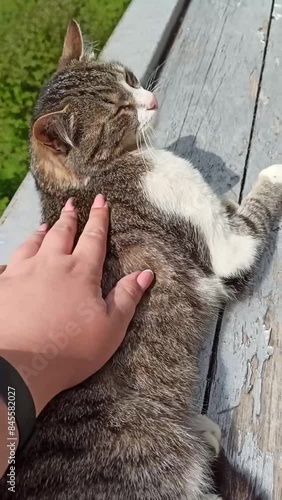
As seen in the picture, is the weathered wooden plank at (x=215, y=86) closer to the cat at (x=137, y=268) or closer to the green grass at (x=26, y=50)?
the cat at (x=137, y=268)

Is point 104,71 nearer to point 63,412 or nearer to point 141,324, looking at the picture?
point 141,324

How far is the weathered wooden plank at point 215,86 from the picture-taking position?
1864 mm

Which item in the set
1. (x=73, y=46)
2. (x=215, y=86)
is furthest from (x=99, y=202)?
(x=215, y=86)

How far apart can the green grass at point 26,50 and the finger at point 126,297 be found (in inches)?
43.6

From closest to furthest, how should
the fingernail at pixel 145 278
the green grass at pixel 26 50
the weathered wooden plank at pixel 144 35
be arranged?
1. the fingernail at pixel 145 278
2. the weathered wooden plank at pixel 144 35
3. the green grass at pixel 26 50

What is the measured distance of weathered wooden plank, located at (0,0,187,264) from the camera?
6.10 feet

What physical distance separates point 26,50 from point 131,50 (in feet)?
2.78

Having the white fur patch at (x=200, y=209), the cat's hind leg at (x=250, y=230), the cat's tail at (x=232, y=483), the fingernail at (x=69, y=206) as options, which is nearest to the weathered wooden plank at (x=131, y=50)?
the fingernail at (x=69, y=206)

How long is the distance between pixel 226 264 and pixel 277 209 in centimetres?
25

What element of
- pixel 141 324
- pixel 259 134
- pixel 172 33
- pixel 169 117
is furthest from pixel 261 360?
pixel 172 33

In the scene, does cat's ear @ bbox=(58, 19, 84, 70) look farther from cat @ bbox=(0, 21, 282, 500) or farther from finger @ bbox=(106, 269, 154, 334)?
finger @ bbox=(106, 269, 154, 334)

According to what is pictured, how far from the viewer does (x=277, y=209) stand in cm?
175

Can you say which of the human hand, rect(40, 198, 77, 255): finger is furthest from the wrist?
rect(40, 198, 77, 255): finger

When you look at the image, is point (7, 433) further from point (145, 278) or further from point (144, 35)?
point (144, 35)
